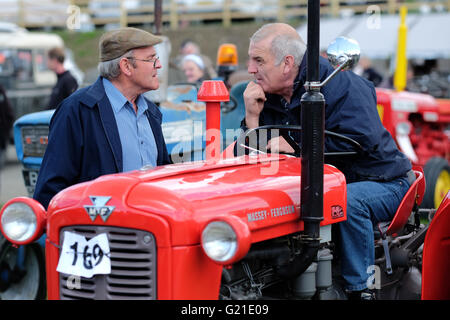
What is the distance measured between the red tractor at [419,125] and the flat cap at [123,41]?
432 centimetres

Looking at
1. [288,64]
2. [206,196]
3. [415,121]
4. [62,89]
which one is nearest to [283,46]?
[288,64]

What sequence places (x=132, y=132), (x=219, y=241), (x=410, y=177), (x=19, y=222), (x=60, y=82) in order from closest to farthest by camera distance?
(x=219, y=241) < (x=19, y=222) < (x=132, y=132) < (x=410, y=177) < (x=60, y=82)

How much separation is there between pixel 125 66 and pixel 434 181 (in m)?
4.30

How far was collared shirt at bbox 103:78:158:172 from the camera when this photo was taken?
3254mm

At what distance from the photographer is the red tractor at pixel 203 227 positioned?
7.72ft

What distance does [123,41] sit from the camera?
11.1 feet

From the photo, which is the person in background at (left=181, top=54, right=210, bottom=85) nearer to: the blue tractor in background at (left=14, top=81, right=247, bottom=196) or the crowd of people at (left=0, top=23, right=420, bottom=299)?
the blue tractor in background at (left=14, top=81, right=247, bottom=196)

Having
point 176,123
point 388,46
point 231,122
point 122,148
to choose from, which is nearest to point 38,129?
point 176,123

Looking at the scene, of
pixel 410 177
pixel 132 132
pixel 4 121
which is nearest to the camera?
pixel 132 132

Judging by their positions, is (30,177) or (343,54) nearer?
(343,54)

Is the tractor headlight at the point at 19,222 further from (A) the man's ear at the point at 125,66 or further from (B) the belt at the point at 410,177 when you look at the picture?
(B) the belt at the point at 410,177

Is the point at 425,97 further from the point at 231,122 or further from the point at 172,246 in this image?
the point at 172,246

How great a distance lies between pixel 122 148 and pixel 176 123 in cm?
206

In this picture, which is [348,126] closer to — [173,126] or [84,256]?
[84,256]
